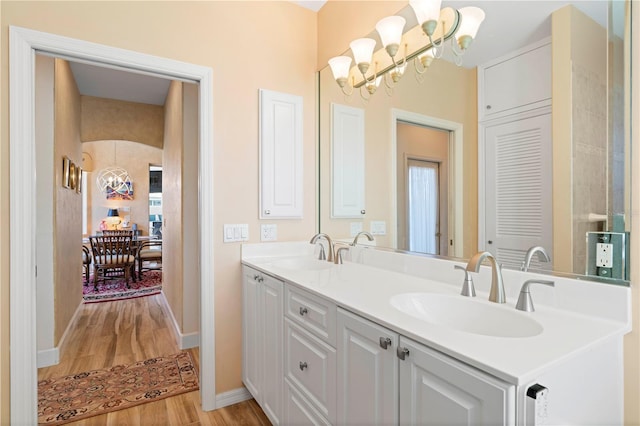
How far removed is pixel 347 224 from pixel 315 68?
3.97 feet

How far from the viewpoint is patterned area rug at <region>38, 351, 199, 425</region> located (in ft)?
6.75

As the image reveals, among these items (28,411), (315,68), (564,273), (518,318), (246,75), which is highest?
(315,68)

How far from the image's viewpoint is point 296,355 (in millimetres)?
1525

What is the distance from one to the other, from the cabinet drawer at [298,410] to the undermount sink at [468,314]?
1.85ft

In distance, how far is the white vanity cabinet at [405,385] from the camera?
0.73m

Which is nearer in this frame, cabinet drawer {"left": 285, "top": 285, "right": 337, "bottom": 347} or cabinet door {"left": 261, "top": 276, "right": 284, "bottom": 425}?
cabinet drawer {"left": 285, "top": 285, "right": 337, "bottom": 347}

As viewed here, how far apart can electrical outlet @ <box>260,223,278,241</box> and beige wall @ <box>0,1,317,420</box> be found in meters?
0.04

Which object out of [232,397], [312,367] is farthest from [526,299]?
[232,397]

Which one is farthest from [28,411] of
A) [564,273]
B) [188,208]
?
[564,273]

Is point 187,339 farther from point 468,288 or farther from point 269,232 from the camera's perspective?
point 468,288

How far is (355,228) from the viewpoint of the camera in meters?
2.23

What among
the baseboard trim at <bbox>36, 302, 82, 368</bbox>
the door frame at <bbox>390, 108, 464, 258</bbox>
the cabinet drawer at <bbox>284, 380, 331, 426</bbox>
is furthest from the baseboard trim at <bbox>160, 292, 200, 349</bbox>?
the door frame at <bbox>390, 108, 464, 258</bbox>

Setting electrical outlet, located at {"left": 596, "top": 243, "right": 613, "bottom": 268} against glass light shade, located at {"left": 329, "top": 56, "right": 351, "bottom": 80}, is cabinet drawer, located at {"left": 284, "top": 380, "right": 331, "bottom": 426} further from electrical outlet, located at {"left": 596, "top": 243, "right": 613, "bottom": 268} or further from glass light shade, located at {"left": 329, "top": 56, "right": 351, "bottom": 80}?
glass light shade, located at {"left": 329, "top": 56, "right": 351, "bottom": 80}

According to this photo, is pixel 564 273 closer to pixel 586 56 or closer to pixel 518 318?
pixel 518 318
